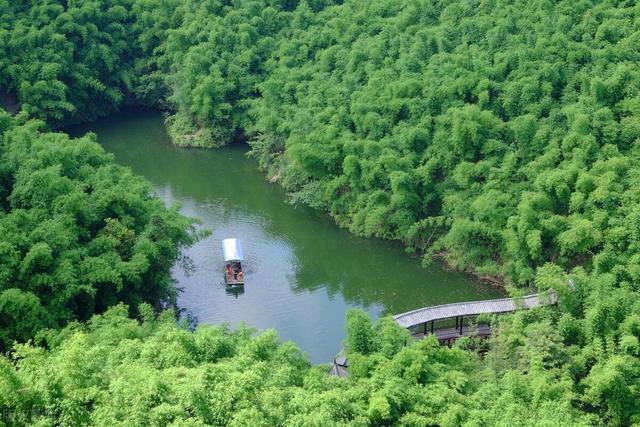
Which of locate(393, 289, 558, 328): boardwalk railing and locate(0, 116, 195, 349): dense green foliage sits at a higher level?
locate(0, 116, 195, 349): dense green foliage

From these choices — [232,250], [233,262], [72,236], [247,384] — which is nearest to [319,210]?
[232,250]

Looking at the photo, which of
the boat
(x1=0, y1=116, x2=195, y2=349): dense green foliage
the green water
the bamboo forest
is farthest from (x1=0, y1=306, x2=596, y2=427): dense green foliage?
the boat

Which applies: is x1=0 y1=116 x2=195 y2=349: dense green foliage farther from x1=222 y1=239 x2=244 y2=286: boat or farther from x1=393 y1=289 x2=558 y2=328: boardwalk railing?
x1=393 y1=289 x2=558 y2=328: boardwalk railing

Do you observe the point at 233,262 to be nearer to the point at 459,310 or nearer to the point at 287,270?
the point at 287,270

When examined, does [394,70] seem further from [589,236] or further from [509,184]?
[589,236]

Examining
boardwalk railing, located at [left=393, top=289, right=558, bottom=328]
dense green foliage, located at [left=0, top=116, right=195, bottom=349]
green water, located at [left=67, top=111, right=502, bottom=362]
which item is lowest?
green water, located at [left=67, top=111, right=502, bottom=362]

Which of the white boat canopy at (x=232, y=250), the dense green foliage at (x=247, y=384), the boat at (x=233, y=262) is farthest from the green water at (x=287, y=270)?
the dense green foliage at (x=247, y=384)
